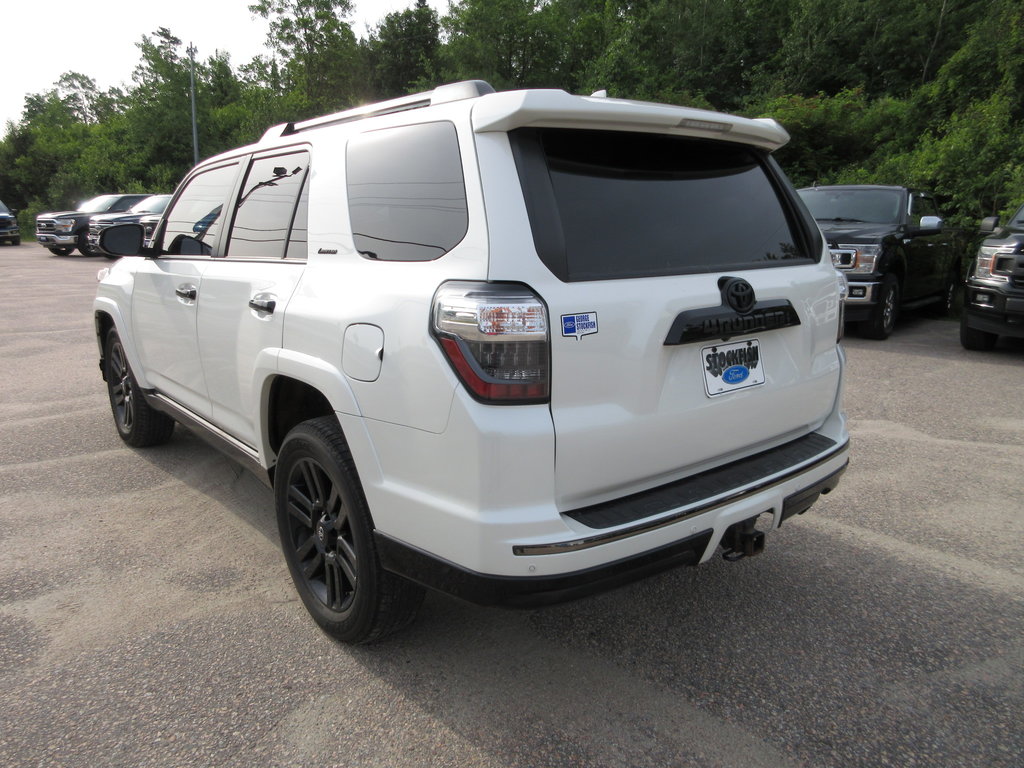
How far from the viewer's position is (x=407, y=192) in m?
2.34

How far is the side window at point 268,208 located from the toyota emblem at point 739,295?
1554mm

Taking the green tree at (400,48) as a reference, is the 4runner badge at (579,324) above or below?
below

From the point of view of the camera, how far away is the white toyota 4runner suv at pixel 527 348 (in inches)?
77.2

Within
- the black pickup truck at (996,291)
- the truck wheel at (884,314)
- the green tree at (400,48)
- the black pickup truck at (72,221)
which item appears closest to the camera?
the black pickup truck at (996,291)

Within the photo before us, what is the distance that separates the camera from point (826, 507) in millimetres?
3828

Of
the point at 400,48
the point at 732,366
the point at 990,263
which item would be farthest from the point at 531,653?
the point at 400,48

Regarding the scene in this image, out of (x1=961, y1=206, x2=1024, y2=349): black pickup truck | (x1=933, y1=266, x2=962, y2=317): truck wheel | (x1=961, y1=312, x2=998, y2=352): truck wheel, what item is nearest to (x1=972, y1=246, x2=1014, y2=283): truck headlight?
(x1=961, y1=206, x2=1024, y2=349): black pickup truck

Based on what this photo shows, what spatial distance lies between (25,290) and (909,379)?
1535cm

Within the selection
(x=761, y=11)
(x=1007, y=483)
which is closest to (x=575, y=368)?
(x=1007, y=483)

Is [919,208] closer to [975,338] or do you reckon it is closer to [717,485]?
[975,338]

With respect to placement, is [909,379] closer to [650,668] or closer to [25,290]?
[650,668]

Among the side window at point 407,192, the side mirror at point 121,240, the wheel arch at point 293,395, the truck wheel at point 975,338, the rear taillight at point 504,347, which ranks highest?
the side window at point 407,192

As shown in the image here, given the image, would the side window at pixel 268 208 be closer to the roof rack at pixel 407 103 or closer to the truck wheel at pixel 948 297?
the roof rack at pixel 407 103

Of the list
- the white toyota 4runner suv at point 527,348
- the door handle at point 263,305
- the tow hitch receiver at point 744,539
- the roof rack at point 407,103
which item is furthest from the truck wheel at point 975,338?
the door handle at point 263,305
